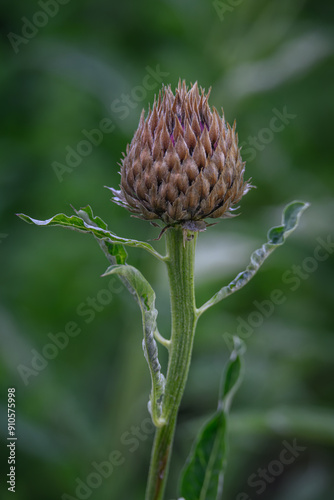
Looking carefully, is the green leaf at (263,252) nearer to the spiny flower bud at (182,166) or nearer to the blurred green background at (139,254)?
the spiny flower bud at (182,166)

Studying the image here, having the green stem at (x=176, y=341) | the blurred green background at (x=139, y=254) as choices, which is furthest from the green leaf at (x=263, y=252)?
the blurred green background at (x=139, y=254)

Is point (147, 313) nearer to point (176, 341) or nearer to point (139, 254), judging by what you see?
point (176, 341)

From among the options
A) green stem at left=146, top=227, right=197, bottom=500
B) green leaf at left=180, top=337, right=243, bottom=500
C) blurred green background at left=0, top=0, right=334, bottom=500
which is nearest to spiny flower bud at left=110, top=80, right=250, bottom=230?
green stem at left=146, top=227, right=197, bottom=500

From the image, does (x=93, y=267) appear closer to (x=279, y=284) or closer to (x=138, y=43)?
(x=279, y=284)

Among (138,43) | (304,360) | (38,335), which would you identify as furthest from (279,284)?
(138,43)

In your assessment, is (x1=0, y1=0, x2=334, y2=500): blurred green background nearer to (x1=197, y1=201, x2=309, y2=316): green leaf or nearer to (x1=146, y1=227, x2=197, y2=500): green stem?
(x1=146, y1=227, x2=197, y2=500): green stem

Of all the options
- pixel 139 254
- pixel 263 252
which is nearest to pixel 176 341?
pixel 263 252
